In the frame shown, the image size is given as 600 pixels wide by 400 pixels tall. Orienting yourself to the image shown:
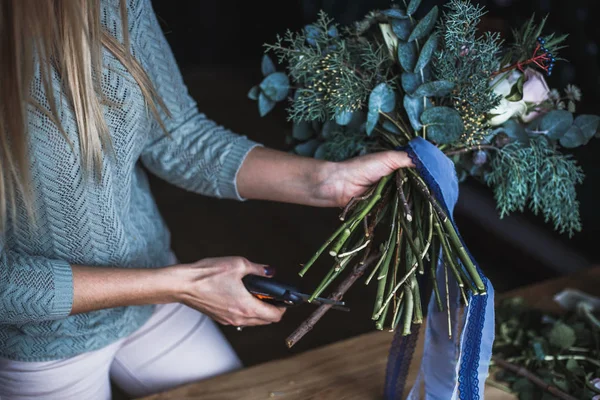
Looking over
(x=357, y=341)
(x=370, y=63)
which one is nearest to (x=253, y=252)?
(x=357, y=341)

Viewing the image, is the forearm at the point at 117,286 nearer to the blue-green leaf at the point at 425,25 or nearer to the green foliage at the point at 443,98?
the green foliage at the point at 443,98

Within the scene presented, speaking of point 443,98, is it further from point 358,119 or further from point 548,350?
point 548,350

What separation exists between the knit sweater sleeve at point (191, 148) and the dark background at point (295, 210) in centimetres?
14

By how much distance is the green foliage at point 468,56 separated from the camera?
823 mm

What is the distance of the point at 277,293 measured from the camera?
2.84ft

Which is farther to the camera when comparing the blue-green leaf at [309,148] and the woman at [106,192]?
the blue-green leaf at [309,148]

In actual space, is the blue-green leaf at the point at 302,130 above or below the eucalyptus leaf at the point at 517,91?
below

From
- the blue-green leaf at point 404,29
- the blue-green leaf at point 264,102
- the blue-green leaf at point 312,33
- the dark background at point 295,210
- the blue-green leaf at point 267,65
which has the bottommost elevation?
the dark background at point 295,210

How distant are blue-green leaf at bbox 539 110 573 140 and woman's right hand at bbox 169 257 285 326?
46cm

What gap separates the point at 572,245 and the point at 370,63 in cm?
121

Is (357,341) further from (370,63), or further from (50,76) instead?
(50,76)

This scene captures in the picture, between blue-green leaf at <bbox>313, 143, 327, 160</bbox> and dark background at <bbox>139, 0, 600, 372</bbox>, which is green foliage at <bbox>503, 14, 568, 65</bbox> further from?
blue-green leaf at <bbox>313, 143, 327, 160</bbox>

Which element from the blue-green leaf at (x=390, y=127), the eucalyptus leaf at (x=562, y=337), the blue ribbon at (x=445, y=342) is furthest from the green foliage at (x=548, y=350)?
the blue-green leaf at (x=390, y=127)

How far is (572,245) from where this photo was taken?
1875 millimetres
